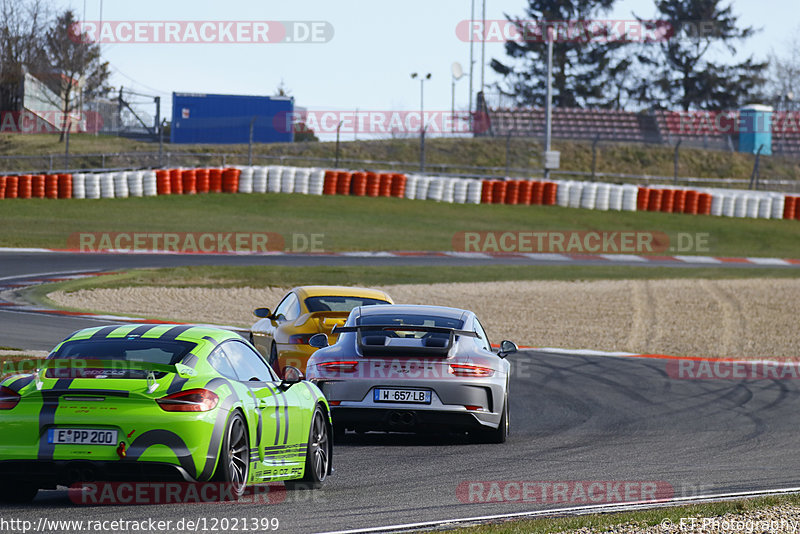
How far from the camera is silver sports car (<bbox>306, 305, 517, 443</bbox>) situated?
10.2 m

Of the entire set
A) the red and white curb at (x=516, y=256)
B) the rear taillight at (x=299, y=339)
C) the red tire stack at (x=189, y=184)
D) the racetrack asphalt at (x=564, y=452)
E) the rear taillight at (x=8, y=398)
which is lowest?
the red and white curb at (x=516, y=256)

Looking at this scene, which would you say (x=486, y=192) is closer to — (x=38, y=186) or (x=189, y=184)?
(x=189, y=184)

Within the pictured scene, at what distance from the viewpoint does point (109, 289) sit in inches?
990

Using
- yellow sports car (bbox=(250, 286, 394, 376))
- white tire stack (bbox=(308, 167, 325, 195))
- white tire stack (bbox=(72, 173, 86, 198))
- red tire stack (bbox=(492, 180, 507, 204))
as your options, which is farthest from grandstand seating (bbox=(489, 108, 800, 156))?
yellow sports car (bbox=(250, 286, 394, 376))

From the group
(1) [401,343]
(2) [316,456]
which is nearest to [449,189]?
(1) [401,343]

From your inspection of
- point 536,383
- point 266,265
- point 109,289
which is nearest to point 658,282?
point 266,265

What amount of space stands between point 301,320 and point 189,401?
620cm

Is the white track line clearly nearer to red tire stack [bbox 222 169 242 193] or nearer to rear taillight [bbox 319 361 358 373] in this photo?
rear taillight [bbox 319 361 358 373]

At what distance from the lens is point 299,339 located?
13.0m

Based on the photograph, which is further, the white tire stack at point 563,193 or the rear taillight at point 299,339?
the white tire stack at point 563,193

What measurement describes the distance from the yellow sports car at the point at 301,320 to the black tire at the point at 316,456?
4.26 metres

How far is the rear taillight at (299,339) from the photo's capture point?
12.9 metres

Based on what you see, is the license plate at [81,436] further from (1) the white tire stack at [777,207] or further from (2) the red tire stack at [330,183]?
(1) the white tire stack at [777,207]

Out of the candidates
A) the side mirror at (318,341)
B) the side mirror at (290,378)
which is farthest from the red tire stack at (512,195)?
the side mirror at (290,378)
